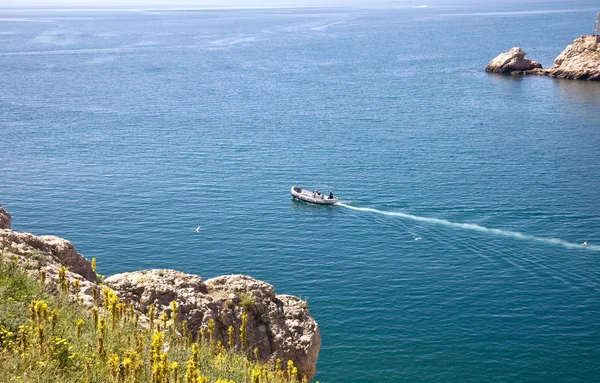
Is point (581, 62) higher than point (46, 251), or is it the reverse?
point (46, 251)

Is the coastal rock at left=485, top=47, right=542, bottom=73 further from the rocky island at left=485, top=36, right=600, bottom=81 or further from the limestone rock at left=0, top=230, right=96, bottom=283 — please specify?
the limestone rock at left=0, top=230, right=96, bottom=283

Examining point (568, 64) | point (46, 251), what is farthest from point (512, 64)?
point (46, 251)

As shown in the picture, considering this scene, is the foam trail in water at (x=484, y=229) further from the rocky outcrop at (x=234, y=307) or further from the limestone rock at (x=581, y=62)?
the limestone rock at (x=581, y=62)

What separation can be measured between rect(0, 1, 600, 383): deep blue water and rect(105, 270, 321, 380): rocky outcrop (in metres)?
23.0

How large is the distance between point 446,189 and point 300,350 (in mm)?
57727

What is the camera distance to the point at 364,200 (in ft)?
245

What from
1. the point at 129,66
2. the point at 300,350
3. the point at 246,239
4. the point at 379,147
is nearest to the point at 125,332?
the point at 300,350

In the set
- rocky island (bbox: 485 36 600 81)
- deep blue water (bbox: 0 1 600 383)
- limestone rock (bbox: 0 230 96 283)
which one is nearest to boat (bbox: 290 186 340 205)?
deep blue water (bbox: 0 1 600 383)

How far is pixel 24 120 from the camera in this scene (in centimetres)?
10944

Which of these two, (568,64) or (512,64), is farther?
Result: (512,64)

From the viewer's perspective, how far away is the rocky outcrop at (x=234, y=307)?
19.1m

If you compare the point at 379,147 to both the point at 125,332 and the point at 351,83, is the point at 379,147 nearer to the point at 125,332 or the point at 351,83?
the point at 351,83

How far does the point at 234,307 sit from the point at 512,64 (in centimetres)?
13915

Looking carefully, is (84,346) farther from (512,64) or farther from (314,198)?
(512,64)
